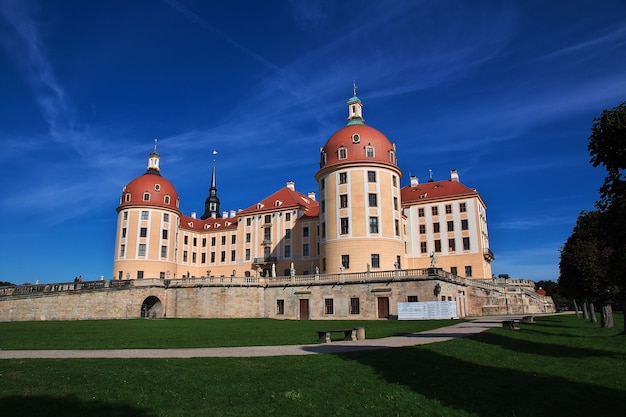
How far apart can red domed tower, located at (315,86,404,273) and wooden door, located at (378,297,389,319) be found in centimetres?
757

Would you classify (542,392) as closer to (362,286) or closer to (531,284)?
(362,286)

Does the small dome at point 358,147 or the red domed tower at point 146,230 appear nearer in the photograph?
the small dome at point 358,147

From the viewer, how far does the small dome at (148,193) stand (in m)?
68.7

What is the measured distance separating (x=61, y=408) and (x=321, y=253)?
150 ft

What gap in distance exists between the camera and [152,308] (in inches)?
2008

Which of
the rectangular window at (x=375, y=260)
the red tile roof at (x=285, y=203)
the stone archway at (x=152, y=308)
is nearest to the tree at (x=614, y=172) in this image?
the rectangular window at (x=375, y=260)

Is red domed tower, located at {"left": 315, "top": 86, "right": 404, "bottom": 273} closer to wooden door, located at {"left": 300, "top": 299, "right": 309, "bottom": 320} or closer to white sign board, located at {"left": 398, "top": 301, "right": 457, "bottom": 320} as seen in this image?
wooden door, located at {"left": 300, "top": 299, "right": 309, "bottom": 320}

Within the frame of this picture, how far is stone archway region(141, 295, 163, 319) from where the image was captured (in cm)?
5025

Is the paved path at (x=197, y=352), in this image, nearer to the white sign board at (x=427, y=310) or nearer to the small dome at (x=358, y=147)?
the white sign board at (x=427, y=310)

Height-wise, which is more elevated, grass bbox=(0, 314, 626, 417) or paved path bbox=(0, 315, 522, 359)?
paved path bbox=(0, 315, 522, 359)

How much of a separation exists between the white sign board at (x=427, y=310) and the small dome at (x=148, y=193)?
4488cm

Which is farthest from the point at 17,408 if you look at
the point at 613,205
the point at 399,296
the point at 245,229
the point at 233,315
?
the point at 245,229

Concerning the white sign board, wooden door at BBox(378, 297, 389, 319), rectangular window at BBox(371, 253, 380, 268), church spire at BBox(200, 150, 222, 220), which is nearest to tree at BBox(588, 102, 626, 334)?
the white sign board

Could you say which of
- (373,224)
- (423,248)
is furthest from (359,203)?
(423,248)
